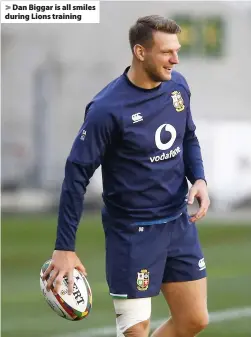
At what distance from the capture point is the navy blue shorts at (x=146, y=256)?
7.45 m

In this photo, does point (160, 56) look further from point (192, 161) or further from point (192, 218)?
point (192, 218)

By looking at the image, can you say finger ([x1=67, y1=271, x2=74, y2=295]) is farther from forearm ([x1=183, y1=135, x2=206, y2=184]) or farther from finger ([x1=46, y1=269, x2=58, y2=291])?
forearm ([x1=183, y1=135, x2=206, y2=184])

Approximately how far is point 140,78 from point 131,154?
0.51 meters

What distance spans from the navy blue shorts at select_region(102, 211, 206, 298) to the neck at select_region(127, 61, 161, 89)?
944 millimetres

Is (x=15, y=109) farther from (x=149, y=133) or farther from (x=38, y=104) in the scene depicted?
(x=149, y=133)

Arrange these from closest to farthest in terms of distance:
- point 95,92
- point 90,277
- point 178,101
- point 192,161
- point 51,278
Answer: point 51,278 → point 178,101 → point 192,161 → point 90,277 → point 95,92

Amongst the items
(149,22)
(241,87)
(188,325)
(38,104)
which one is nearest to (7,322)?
(188,325)

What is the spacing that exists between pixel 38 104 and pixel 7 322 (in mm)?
38355

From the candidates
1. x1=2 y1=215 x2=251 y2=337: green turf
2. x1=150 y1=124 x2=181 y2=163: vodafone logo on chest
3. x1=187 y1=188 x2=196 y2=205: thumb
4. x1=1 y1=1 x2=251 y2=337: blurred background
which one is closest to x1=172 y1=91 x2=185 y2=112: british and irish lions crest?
x1=150 y1=124 x2=181 y2=163: vodafone logo on chest

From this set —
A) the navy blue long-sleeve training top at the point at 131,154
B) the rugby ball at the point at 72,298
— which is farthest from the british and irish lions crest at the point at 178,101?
the rugby ball at the point at 72,298

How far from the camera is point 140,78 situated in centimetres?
739

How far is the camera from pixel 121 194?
748 cm

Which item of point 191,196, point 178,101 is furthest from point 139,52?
point 191,196

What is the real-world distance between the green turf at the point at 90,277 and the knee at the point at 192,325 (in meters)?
2.92
